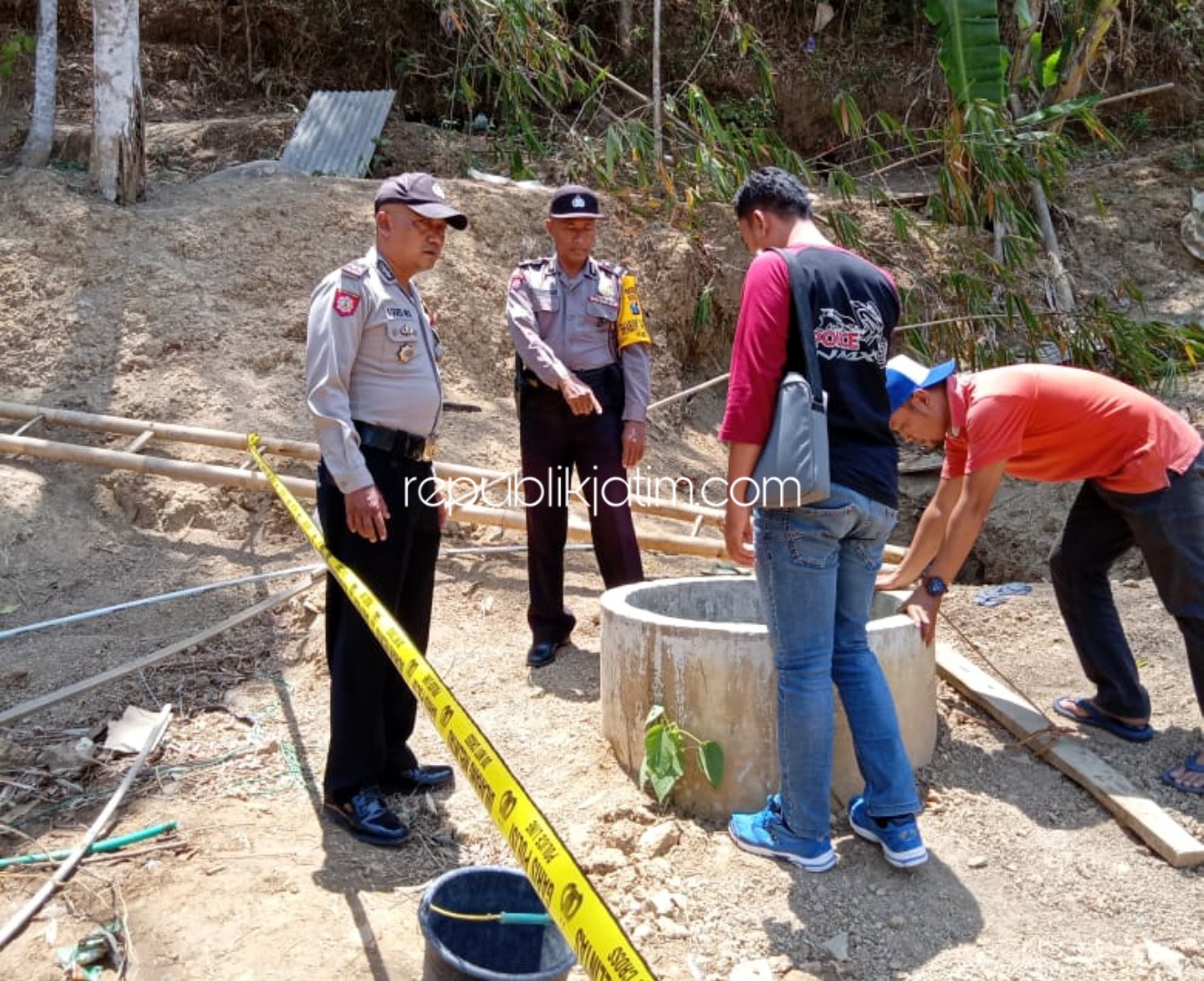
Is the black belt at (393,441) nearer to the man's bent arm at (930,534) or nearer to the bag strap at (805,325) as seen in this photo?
the bag strap at (805,325)

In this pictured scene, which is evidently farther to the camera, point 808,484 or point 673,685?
point 673,685

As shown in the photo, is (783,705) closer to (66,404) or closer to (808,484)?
(808,484)

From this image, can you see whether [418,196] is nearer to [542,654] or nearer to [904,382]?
[904,382]

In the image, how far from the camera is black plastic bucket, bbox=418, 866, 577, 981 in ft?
7.88

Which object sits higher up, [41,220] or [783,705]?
[41,220]

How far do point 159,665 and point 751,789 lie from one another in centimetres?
241

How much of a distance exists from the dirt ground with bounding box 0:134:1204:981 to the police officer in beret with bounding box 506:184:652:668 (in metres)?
0.50

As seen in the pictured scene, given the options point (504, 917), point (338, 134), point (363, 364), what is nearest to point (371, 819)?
point (504, 917)

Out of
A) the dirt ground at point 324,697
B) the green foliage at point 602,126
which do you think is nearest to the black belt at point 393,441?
the dirt ground at point 324,697

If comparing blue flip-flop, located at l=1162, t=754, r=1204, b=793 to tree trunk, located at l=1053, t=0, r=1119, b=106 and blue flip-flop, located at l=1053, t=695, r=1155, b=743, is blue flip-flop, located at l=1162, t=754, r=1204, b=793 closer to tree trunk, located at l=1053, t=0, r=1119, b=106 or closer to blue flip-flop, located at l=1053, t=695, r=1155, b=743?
blue flip-flop, located at l=1053, t=695, r=1155, b=743

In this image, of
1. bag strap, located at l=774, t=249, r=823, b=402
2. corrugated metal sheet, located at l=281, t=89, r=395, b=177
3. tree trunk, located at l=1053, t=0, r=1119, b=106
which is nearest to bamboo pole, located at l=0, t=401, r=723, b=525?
bag strap, located at l=774, t=249, r=823, b=402

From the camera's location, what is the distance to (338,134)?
9.48 metres

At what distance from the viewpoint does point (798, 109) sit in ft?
38.4

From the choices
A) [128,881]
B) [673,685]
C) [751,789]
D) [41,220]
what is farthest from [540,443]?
[41,220]
